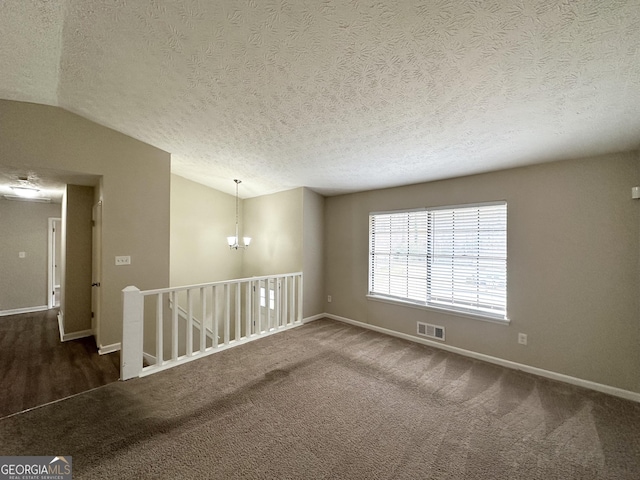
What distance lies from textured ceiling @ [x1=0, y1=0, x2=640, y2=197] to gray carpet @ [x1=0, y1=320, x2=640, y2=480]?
8.05 feet

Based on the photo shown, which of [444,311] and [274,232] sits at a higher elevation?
[274,232]

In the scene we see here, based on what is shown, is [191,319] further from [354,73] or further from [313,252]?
[354,73]

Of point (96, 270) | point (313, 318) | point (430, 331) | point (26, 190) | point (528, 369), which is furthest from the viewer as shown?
point (313, 318)

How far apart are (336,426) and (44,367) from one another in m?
3.61

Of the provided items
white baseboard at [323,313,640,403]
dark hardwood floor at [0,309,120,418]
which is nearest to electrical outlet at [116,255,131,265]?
dark hardwood floor at [0,309,120,418]

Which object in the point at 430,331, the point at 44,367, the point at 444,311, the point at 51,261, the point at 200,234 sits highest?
the point at 200,234

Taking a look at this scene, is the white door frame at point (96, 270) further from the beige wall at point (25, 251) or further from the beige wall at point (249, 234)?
the beige wall at point (25, 251)

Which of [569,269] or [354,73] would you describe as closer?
[354,73]

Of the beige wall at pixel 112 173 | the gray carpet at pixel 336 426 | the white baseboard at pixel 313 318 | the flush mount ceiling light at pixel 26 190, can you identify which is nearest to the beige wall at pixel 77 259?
the flush mount ceiling light at pixel 26 190

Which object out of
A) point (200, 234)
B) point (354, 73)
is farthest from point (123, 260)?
point (354, 73)

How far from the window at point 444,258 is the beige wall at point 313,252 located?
1.04 meters

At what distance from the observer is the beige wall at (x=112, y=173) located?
297cm

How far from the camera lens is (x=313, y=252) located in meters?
4.73

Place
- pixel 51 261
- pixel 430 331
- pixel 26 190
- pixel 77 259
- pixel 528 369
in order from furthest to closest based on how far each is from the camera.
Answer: pixel 51 261 → pixel 26 190 → pixel 77 259 → pixel 430 331 → pixel 528 369
